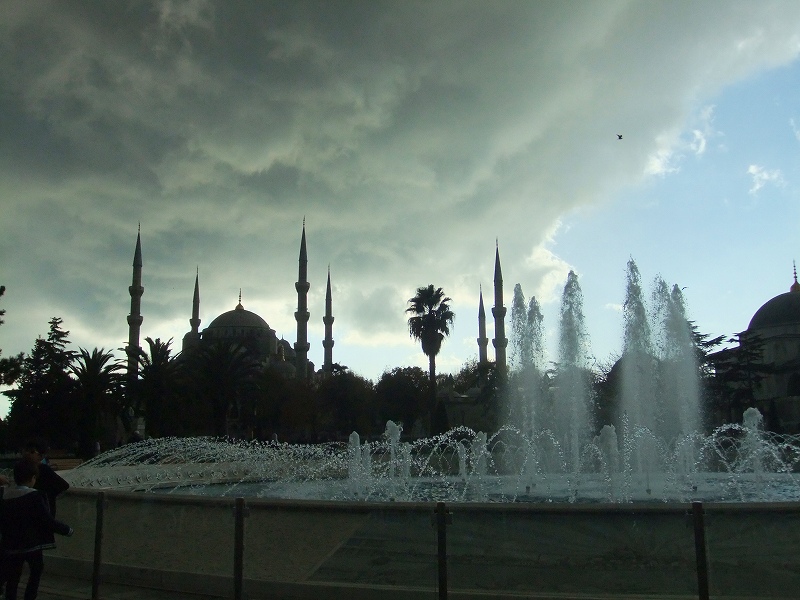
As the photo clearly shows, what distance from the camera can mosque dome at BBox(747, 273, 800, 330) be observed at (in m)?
56.8

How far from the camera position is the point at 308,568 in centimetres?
568

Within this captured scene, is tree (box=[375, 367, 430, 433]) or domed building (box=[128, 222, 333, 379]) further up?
domed building (box=[128, 222, 333, 379])

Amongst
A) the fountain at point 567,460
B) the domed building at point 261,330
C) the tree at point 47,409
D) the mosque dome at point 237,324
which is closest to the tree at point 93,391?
the tree at point 47,409

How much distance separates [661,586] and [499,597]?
1.04 m

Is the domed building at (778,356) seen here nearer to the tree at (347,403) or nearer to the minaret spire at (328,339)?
the tree at (347,403)

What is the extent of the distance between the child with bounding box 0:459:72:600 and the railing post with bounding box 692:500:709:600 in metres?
4.17

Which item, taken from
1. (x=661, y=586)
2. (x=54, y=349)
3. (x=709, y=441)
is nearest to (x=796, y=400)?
(x=709, y=441)

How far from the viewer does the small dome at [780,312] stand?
186 feet

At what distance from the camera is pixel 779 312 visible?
189 feet

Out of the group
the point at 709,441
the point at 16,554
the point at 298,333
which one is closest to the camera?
the point at 16,554

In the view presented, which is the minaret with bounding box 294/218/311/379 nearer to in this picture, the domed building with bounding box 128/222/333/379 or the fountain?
the domed building with bounding box 128/222/333/379

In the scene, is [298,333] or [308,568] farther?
[298,333]

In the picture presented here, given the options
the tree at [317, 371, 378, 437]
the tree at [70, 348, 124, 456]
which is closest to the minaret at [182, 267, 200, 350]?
the tree at [317, 371, 378, 437]

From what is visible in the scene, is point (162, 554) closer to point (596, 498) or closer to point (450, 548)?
point (450, 548)
